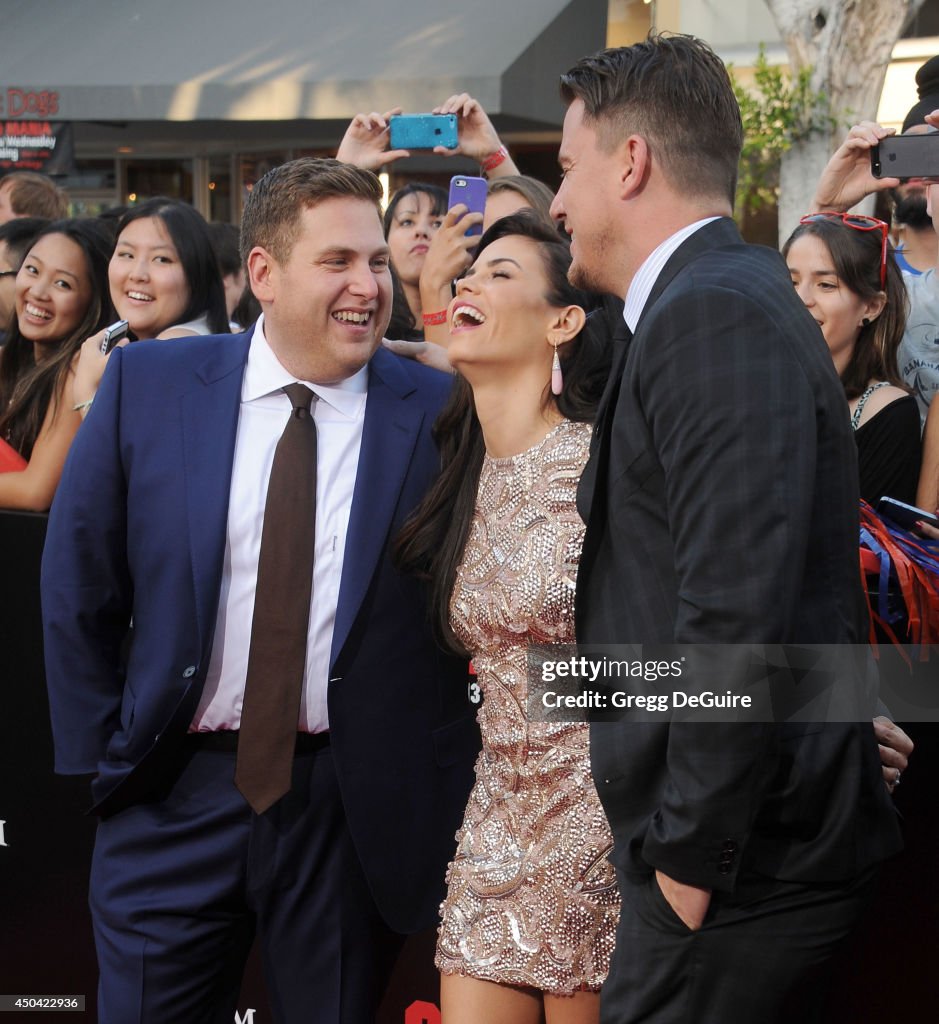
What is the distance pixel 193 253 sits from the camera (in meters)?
4.52

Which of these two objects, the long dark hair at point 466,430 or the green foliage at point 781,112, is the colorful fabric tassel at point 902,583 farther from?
the green foliage at point 781,112

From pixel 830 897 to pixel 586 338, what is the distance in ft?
4.76

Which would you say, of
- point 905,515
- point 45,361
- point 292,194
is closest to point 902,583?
point 905,515

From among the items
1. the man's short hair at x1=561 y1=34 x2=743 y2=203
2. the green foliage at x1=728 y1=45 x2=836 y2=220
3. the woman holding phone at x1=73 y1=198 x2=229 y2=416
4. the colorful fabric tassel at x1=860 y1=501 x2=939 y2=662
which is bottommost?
the colorful fabric tassel at x1=860 y1=501 x2=939 y2=662

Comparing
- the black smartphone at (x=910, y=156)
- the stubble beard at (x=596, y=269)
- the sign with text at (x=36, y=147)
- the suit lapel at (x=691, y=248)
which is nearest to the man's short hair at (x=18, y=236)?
the black smartphone at (x=910, y=156)

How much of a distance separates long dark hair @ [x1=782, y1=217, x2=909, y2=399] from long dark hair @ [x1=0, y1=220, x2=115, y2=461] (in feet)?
7.96

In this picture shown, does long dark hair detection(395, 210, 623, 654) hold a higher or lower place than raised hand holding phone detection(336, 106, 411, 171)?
lower

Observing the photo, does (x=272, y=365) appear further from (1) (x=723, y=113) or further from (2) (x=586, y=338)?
(1) (x=723, y=113)

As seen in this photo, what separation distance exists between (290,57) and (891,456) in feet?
35.7

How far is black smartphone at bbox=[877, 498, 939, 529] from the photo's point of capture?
9.50 feet

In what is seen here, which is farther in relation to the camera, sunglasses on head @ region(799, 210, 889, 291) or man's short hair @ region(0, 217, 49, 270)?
man's short hair @ region(0, 217, 49, 270)

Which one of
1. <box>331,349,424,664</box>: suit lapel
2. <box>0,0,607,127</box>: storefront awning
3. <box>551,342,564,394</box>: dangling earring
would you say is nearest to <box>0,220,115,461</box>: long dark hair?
<box>331,349,424,664</box>: suit lapel

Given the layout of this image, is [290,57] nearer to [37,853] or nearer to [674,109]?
[37,853]

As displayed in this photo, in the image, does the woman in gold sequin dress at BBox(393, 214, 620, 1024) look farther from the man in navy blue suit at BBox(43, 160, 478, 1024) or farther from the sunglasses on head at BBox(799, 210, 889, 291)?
the sunglasses on head at BBox(799, 210, 889, 291)
